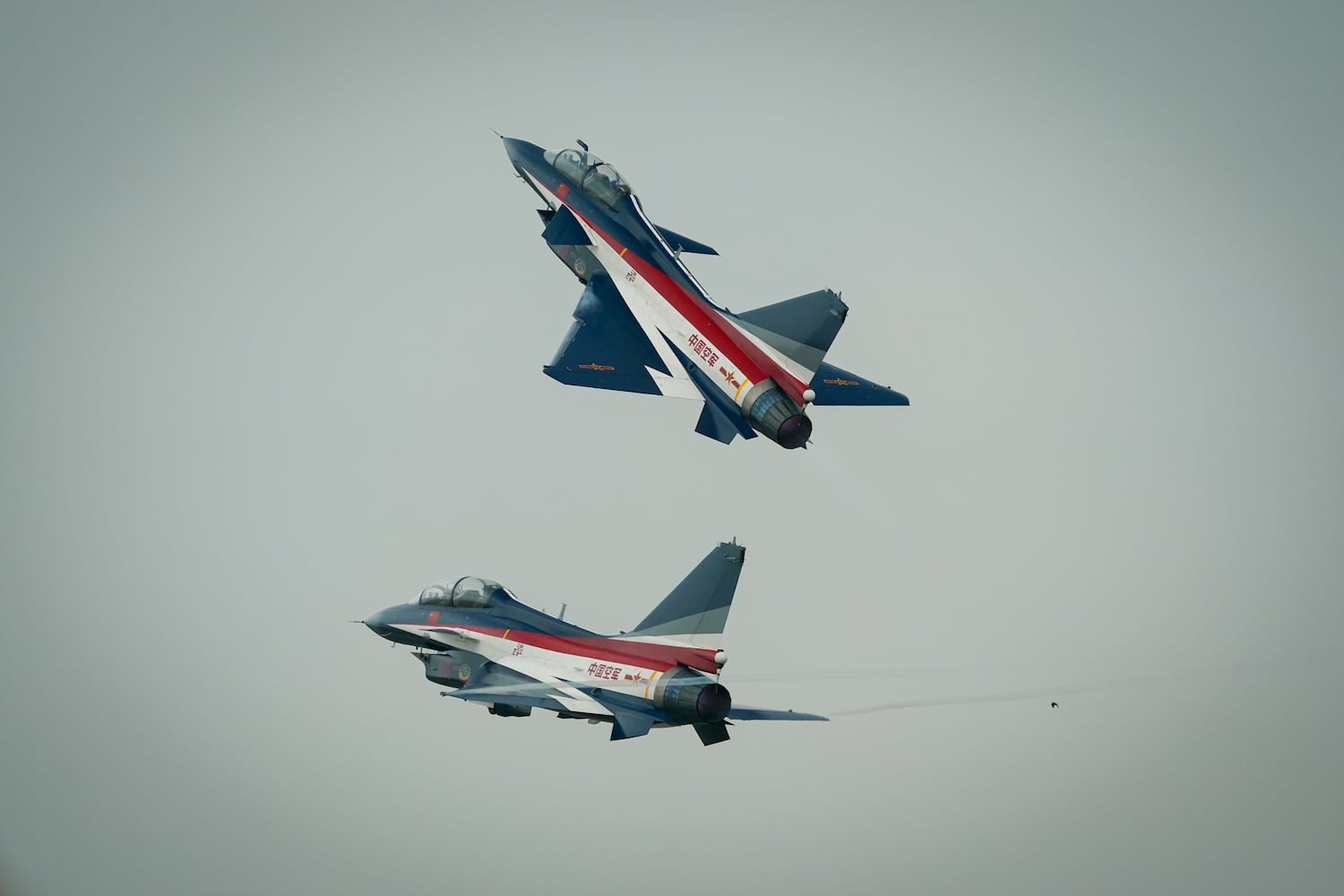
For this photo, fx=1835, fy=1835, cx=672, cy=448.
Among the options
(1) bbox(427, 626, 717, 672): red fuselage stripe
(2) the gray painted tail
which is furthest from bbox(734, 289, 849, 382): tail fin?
(1) bbox(427, 626, 717, 672): red fuselage stripe

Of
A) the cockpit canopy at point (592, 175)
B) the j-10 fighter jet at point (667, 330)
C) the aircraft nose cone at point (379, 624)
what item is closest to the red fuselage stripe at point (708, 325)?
the j-10 fighter jet at point (667, 330)

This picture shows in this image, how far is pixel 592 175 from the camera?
133 feet

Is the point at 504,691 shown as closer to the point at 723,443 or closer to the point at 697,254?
the point at 723,443

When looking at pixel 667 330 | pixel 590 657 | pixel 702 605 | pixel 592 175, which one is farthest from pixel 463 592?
pixel 592 175

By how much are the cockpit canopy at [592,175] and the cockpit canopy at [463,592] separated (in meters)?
9.26

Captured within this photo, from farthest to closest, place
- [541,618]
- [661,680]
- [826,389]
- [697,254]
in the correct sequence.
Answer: [697,254]
[826,389]
[541,618]
[661,680]

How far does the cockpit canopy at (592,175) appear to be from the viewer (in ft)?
131

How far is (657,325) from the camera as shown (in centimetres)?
3800

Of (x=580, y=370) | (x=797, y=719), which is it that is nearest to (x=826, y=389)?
(x=580, y=370)

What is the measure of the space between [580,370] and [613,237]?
365 cm

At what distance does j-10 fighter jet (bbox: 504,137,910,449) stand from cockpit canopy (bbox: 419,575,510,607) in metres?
4.52

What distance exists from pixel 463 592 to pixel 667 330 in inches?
270

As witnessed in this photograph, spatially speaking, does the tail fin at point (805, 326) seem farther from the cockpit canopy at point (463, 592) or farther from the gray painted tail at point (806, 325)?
the cockpit canopy at point (463, 592)

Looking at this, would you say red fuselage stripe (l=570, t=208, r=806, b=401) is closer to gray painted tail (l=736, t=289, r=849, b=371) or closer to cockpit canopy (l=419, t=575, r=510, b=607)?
gray painted tail (l=736, t=289, r=849, b=371)
